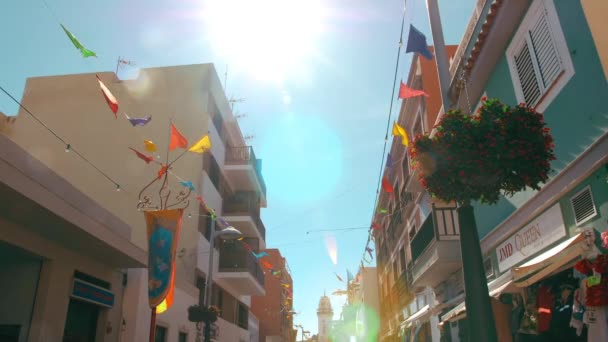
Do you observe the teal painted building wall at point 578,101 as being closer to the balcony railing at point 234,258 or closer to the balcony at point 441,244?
the balcony at point 441,244

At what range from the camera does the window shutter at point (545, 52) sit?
7606 millimetres

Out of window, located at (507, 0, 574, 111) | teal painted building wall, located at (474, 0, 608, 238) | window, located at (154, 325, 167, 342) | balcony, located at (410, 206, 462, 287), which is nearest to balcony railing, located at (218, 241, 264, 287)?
window, located at (154, 325, 167, 342)

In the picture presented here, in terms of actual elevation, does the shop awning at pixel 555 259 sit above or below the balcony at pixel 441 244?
below

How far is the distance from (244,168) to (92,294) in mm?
13548

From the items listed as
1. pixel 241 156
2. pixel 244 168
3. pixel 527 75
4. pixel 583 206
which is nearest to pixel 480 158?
pixel 583 206

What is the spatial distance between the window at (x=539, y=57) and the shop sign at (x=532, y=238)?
1859 millimetres

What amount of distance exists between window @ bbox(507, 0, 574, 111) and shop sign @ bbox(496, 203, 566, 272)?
186 cm

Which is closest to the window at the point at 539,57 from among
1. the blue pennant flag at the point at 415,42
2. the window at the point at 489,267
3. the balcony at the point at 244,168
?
the blue pennant flag at the point at 415,42

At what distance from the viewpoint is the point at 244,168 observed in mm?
24234

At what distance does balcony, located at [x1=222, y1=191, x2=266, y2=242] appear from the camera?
79.4ft

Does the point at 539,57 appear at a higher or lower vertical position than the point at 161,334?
higher

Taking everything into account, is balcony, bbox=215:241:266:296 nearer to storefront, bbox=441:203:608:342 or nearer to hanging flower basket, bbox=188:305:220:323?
hanging flower basket, bbox=188:305:220:323

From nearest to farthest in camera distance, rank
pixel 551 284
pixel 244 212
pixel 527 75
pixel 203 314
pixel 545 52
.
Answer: pixel 545 52, pixel 551 284, pixel 527 75, pixel 203 314, pixel 244 212

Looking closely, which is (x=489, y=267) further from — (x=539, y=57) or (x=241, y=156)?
(x=241, y=156)
